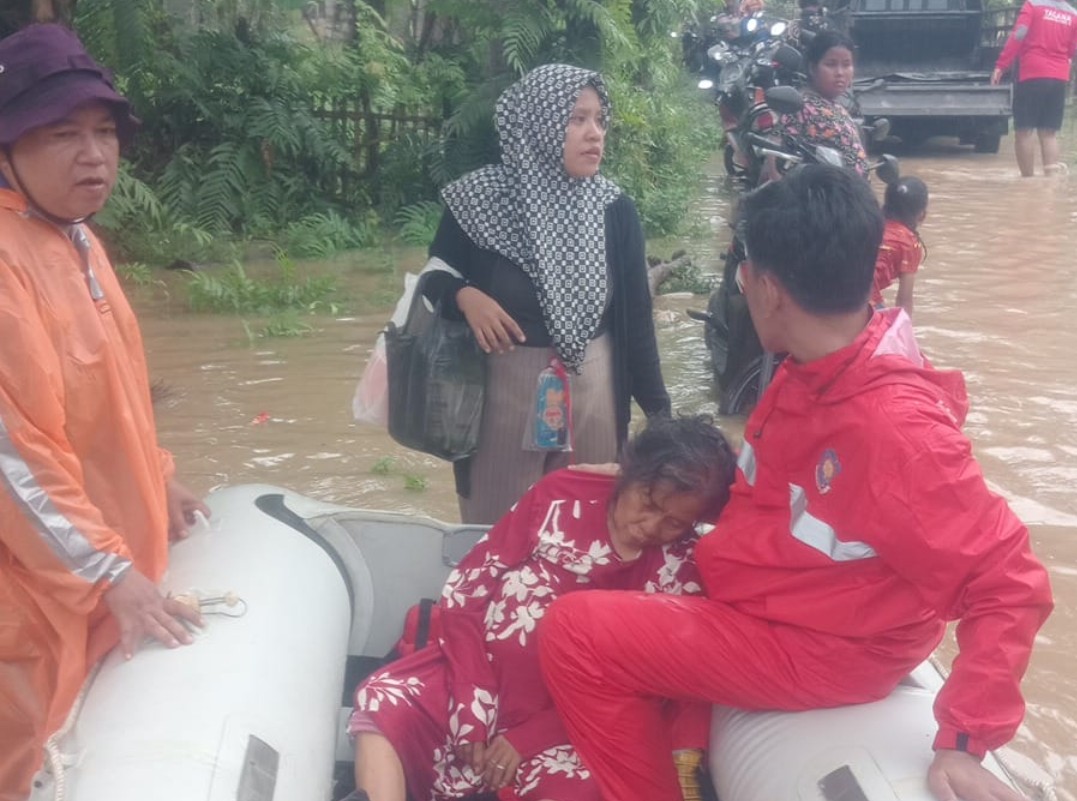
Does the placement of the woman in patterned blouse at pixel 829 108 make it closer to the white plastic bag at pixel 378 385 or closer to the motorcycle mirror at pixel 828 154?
the motorcycle mirror at pixel 828 154

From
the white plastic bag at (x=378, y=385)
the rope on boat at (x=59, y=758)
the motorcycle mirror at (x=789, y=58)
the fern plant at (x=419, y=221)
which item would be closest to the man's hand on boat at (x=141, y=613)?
the rope on boat at (x=59, y=758)

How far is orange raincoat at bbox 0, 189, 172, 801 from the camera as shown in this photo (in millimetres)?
1923

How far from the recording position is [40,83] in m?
1.99

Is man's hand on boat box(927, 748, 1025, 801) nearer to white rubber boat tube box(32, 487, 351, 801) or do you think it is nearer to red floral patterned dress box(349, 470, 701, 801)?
red floral patterned dress box(349, 470, 701, 801)

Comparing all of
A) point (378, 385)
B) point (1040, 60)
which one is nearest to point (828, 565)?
point (378, 385)

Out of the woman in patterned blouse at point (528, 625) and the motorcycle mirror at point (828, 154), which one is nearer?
the woman in patterned blouse at point (528, 625)

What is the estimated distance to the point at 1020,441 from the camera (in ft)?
17.2

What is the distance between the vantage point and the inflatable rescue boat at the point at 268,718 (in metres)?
1.93

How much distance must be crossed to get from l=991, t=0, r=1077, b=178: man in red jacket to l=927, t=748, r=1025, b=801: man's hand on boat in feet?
35.3

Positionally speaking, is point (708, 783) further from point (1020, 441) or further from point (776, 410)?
point (1020, 441)

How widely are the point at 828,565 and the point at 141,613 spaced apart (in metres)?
1.15

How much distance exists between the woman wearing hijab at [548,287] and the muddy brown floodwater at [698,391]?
1404 millimetres

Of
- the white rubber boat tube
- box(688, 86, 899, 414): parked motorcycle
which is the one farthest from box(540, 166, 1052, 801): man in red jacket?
box(688, 86, 899, 414): parked motorcycle

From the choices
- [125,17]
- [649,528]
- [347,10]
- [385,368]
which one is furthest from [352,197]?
[649,528]
